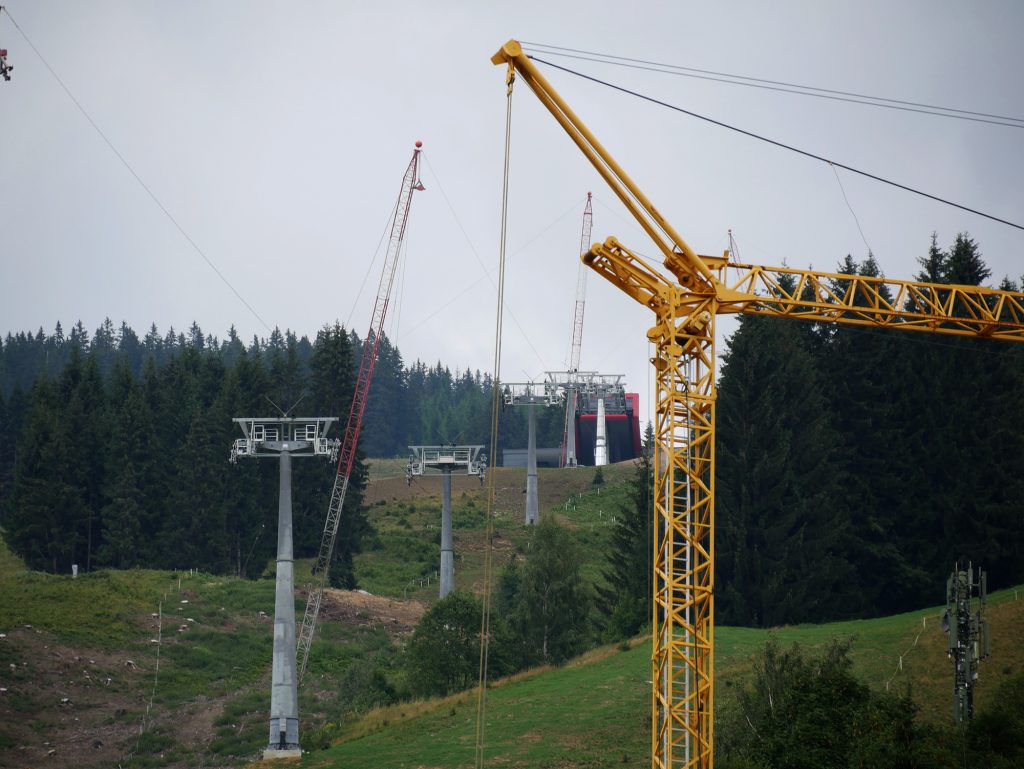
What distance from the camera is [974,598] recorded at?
76125mm

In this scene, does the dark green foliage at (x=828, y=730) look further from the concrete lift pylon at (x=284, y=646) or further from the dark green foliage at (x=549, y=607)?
the dark green foliage at (x=549, y=607)

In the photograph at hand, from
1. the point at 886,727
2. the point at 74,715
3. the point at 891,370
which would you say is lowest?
the point at 74,715

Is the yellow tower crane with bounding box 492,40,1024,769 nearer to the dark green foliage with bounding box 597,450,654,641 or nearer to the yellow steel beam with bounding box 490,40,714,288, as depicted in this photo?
the yellow steel beam with bounding box 490,40,714,288

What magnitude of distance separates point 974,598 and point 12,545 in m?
78.8

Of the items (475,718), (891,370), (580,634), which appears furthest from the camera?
(891,370)

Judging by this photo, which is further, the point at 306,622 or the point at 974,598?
the point at 306,622

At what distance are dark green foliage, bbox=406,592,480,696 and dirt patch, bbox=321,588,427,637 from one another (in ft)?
78.8

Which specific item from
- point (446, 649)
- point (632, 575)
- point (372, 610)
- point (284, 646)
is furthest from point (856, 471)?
point (284, 646)

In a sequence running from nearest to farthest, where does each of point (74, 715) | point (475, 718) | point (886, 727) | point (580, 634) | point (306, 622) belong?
1. point (886, 727)
2. point (475, 718)
3. point (74, 715)
4. point (580, 634)
5. point (306, 622)

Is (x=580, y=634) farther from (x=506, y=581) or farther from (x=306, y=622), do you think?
(x=306, y=622)

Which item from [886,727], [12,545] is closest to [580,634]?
[886,727]

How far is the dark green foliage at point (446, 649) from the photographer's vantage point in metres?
73.0

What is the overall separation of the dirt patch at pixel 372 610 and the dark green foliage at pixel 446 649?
2403 cm

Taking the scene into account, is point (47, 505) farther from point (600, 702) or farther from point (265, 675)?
point (600, 702)
